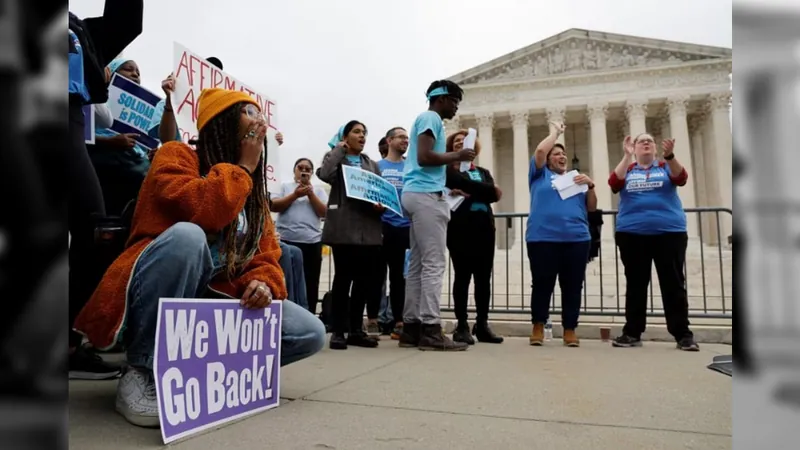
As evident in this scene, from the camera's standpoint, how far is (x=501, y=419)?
6.15 ft

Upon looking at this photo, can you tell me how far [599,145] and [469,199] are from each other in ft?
95.3

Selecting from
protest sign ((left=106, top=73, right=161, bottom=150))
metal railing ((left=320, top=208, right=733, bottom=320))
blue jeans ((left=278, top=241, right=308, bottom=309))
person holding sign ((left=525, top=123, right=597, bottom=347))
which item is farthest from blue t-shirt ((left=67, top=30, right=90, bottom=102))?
metal railing ((left=320, top=208, right=733, bottom=320))

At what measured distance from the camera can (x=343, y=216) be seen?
4.12 m

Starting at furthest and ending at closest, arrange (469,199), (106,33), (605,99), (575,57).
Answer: (575,57)
(605,99)
(469,199)
(106,33)

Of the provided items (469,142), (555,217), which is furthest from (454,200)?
(555,217)

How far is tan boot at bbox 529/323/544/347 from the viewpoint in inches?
173

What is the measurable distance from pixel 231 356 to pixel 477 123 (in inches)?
1268

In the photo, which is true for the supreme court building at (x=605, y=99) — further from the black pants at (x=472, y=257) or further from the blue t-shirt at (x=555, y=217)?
the black pants at (x=472, y=257)

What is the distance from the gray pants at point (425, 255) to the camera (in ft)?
13.0

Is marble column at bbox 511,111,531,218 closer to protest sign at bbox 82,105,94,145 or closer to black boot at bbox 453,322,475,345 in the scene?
black boot at bbox 453,322,475,345

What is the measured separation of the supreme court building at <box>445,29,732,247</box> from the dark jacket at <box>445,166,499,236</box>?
25753mm

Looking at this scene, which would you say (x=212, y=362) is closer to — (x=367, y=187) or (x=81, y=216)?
(x=81, y=216)

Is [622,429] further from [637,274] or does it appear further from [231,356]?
[637,274]

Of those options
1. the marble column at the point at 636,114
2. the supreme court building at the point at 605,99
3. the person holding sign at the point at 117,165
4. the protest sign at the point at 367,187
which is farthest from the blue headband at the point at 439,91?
the marble column at the point at 636,114
